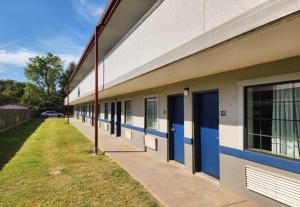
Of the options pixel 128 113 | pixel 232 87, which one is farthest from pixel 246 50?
pixel 128 113

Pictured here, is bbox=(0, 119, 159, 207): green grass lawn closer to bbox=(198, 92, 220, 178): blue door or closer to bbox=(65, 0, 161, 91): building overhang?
bbox=(198, 92, 220, 178): blue door

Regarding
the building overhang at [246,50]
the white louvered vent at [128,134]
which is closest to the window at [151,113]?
the white louvered vent at [128,134]

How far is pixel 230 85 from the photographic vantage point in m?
5.96

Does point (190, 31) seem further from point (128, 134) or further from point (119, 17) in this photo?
point (128, 134)

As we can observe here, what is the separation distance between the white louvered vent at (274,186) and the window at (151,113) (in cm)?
541

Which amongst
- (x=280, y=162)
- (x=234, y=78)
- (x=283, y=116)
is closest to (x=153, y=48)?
(x=234, y=78)

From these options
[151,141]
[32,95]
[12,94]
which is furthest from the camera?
[12,94]

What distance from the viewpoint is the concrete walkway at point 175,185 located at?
5348 millimetres

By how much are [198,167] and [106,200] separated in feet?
9.84

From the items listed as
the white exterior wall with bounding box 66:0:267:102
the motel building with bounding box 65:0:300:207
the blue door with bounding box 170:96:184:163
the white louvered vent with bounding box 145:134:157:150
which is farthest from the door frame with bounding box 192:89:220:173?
the white louvered vent with bounding box 145:134:157:150

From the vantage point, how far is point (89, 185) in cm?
659

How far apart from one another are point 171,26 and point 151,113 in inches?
231

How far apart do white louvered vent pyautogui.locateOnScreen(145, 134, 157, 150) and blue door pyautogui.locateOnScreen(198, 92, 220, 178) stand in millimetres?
2834

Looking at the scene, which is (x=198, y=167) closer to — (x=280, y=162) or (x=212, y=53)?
(x=280, y=162)
